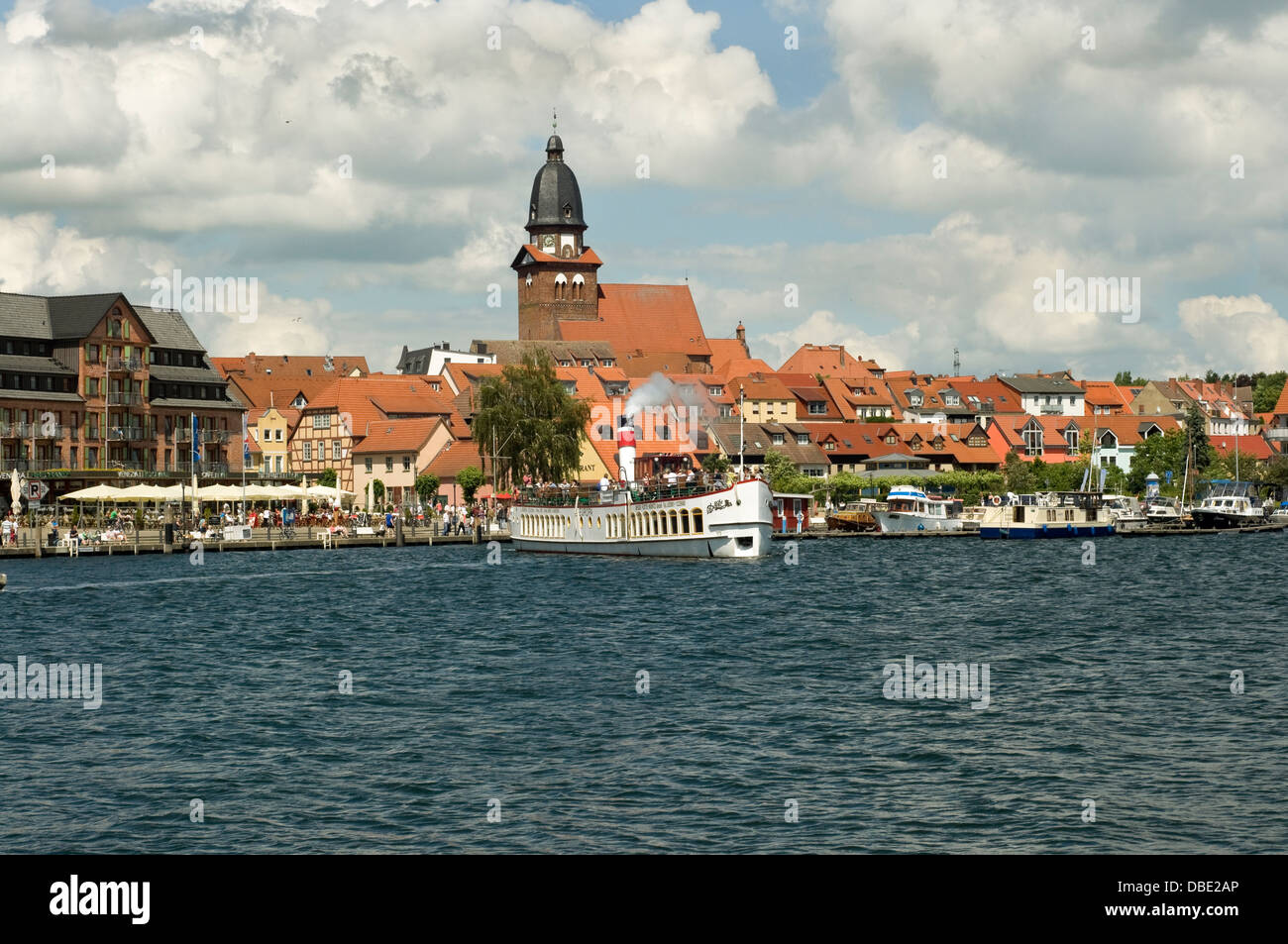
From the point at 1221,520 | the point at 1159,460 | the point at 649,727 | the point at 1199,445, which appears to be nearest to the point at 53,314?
the point at 1221,520

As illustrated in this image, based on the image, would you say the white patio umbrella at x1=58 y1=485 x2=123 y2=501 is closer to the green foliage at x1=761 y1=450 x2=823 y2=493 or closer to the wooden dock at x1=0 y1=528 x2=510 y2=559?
the wooden dock at x1=0 y1=528 x2=510 y2=559

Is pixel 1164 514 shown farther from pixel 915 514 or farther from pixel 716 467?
pixel 716 467

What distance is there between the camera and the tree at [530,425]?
12438 centimetres

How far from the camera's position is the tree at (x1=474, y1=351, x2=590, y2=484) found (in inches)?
4897

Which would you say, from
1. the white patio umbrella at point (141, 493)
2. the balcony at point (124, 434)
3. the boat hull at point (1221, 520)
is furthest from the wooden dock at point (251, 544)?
the boat hull at point (1221, 520)

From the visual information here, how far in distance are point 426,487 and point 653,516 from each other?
186 ft

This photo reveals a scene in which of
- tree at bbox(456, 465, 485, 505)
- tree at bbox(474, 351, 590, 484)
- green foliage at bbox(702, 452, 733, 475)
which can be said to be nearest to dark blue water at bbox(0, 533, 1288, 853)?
green foliage at bbox(702, 452, 733, 475)

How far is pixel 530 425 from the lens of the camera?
124250 mm

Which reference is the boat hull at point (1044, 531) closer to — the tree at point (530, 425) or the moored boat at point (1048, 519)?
the moored boat at point (1048, 519)

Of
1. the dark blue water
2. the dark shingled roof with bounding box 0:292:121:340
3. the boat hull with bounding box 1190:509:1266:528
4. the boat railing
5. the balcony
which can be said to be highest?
the dark shingled roof with bounding box 0:292:121:340

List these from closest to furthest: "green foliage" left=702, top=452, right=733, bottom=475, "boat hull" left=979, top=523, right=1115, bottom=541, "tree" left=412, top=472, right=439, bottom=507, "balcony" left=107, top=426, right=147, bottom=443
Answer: "green foliage" left=702, top=452, right=733, bottom=475
"balcony" left=107, top=426, right=147, bottom=443
"boat hull" left=979, top=523, right=1115, bottom=541
"tree" left=412, top=472, right=439, bottom=507

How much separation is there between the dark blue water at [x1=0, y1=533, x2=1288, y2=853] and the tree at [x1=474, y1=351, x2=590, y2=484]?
6123cm

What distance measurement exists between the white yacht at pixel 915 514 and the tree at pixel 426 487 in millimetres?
40429

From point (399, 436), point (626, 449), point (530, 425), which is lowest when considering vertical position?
point (626, 449)
